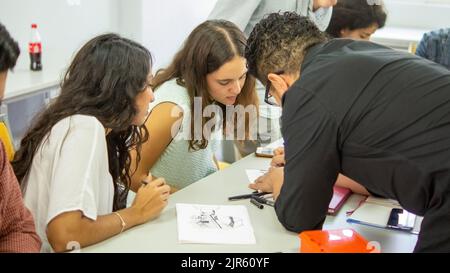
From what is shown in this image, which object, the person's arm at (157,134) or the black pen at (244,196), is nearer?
the black pen at (244,196)

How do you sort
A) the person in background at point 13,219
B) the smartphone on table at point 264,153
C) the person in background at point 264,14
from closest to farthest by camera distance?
1. the person in background at point 13,219
2. the smartphone on table at point 264,153
3. the person in background at point 264,14

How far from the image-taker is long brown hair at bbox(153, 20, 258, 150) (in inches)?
76.1

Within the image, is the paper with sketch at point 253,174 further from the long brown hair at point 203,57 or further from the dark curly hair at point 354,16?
the dark curly hair at point 354,16

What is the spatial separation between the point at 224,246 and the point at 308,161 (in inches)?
12.8

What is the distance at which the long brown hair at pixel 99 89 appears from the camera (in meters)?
1.39

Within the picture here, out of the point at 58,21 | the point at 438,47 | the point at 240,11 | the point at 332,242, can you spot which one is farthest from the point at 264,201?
the point at 58,21

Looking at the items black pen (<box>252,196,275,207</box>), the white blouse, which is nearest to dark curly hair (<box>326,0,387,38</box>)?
black pen (<box>252,196,275,207</box>)

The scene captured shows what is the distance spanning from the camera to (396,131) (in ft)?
3.65

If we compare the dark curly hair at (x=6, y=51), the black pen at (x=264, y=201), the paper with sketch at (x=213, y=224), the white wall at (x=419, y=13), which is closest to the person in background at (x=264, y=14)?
the black pen at (x=264, y=201)

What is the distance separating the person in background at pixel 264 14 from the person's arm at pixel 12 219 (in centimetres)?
129

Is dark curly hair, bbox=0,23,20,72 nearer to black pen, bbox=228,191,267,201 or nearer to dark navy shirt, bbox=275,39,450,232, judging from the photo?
dark navy shirt, bbox=275,39,450,232
